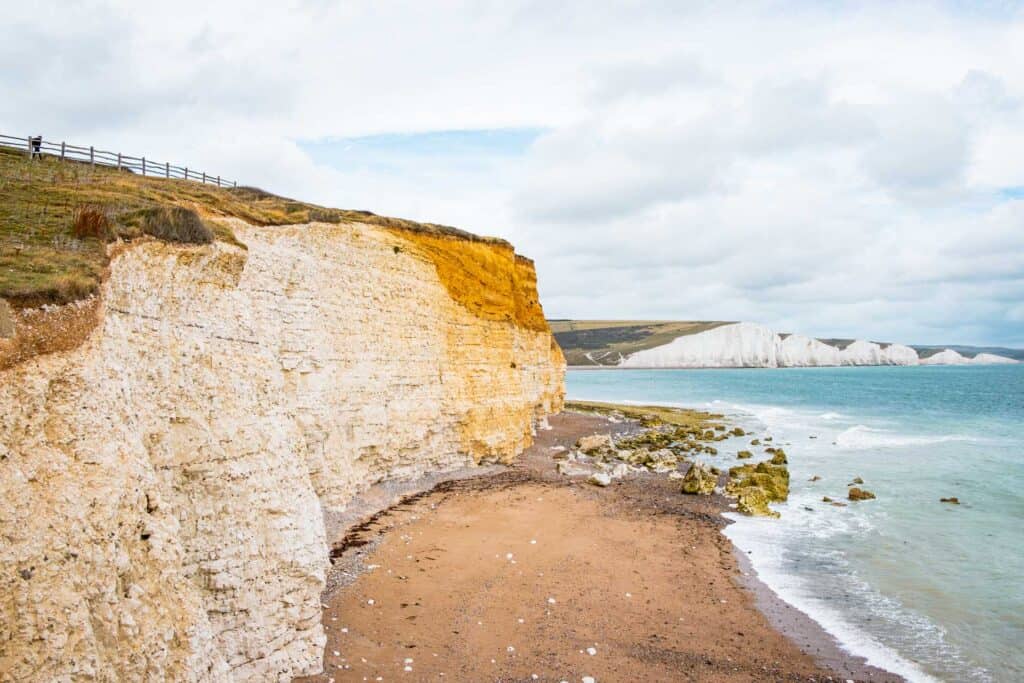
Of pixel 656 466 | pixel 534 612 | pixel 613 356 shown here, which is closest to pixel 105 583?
pixel 534 612

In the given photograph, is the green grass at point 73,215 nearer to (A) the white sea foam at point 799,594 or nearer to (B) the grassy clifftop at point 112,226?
(B) the grassy clifftop at point 112,226

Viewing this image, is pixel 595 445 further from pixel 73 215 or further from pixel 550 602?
pixel 73 215

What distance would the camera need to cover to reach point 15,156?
21.2 metres

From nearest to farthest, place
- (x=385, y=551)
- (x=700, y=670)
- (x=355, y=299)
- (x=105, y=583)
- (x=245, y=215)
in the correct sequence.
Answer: (x=105, y=583)
(x=700, y=670)
(x=385, y=551)
(x=245, y=215)
(x=355, y=299)

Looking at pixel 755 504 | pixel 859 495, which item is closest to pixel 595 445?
pixel 755 504

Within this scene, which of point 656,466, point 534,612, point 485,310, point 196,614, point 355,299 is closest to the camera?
point 196,614

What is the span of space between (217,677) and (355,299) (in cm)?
1337

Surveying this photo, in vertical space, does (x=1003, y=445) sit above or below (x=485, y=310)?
below

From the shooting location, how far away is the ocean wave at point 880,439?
4097 centimetres

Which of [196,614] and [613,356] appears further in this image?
[613,356]

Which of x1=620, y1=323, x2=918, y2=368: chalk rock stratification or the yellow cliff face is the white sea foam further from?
x1=620, y1=323, x2=918, y2=368: chalk rock stratification

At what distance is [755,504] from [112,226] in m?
22.6

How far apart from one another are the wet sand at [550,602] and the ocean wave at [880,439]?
23754mm

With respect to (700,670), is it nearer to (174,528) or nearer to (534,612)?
(534,612)
